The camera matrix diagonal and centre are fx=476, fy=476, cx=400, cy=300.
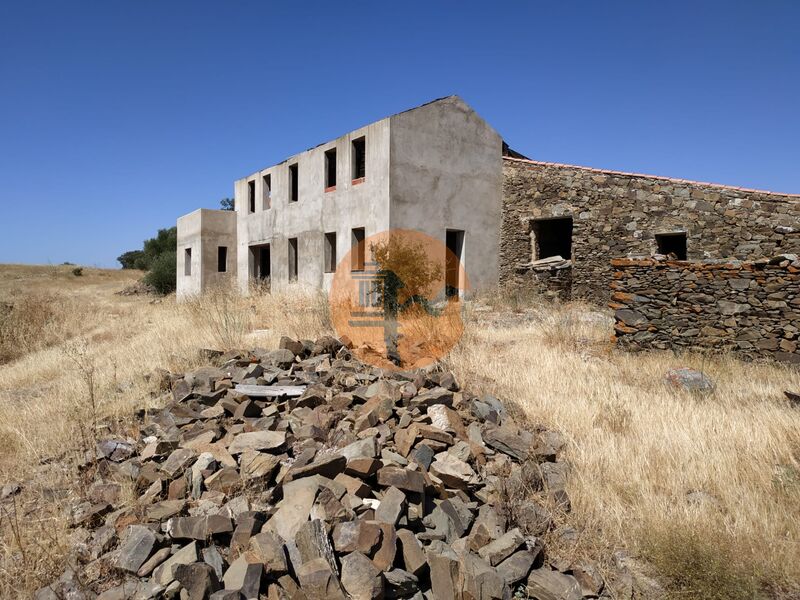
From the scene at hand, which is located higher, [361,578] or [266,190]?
[266,190]

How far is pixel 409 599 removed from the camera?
2594 mm

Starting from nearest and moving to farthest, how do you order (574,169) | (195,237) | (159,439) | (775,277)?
(159,439)
(775,277)
(574,169)
(195,237)

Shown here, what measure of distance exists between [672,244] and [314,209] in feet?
36.1

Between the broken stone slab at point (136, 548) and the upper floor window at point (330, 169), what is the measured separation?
13.4 metres

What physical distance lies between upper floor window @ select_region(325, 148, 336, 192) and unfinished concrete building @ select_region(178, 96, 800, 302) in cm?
5

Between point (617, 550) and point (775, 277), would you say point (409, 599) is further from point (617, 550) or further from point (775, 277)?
point (775, 277)

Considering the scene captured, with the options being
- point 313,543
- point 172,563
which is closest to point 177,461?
point 172,563

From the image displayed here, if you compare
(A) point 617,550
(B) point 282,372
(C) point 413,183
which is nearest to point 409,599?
(A) point 617,550

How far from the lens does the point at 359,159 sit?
14734mm

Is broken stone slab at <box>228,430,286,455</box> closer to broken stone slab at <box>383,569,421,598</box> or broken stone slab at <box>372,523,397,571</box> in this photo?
broken stone slab at <box>372,523,397,571</box>

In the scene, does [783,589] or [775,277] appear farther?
[775,277]

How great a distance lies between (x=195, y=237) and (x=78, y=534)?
18.8 m

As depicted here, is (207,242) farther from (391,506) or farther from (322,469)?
(391,506)

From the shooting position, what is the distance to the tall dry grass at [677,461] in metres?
2.85
